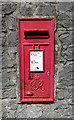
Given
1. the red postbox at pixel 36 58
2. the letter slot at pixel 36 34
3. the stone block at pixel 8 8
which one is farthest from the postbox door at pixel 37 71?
the stone block at pixel 8 8

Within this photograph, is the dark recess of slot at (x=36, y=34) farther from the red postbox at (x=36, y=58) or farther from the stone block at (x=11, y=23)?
the stone block at (x=11, y=23)

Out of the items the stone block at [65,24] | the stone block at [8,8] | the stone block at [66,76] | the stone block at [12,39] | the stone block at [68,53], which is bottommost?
the stone block at [66,76]

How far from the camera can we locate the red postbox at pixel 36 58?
2785mm

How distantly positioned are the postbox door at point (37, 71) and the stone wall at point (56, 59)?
0.14 metres

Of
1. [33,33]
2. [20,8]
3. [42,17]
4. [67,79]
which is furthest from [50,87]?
[20,8]

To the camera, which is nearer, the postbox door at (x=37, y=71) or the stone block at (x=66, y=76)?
the postbox door at (x=37, y=71)

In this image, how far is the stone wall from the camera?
2.83m

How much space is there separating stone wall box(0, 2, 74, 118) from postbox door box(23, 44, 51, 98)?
5.6 inches

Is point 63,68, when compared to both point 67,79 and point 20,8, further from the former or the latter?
point 20,8

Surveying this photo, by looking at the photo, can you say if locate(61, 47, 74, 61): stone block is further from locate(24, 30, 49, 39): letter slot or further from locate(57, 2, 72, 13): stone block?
locate(57, 2, 72, 13): stone block

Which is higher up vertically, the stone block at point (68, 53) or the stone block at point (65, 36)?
the stone block at point (65, 36)

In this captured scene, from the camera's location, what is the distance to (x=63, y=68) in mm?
2912

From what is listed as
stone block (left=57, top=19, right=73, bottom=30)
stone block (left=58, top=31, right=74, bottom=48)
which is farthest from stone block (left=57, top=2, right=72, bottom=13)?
stone block (left=58, top=31, right=74, bottom=48)

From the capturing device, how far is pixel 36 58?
282cm
